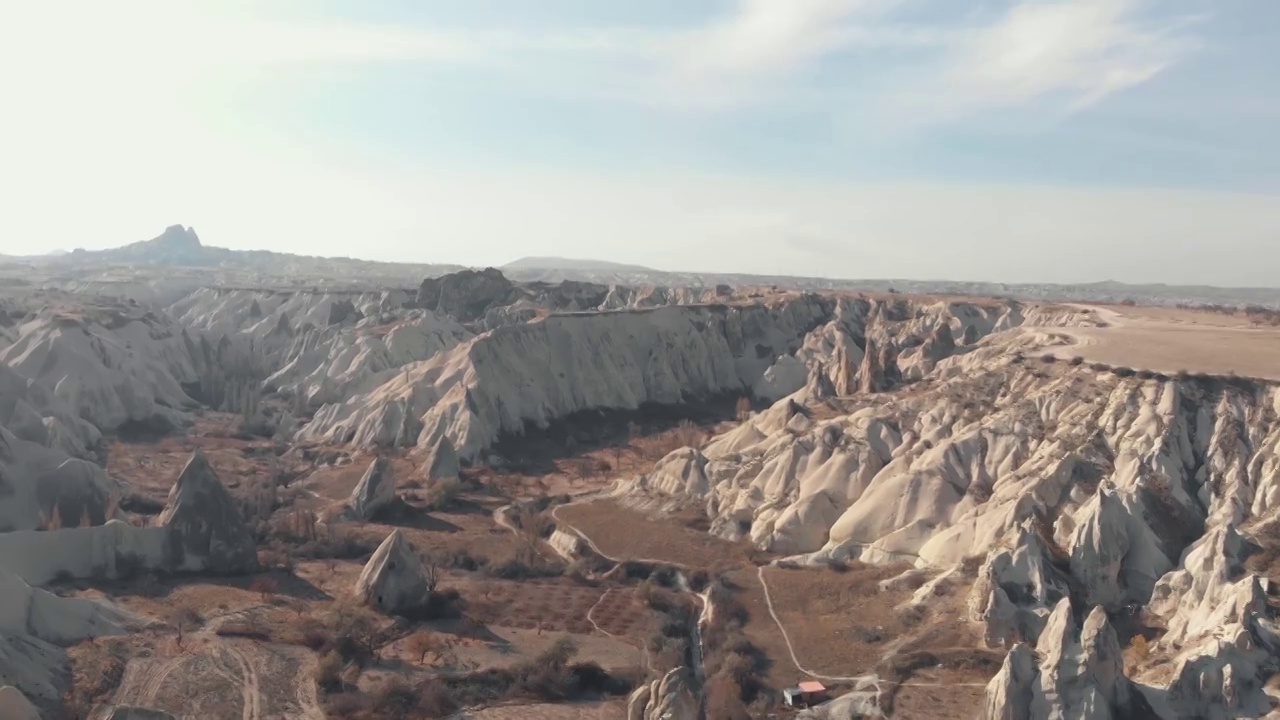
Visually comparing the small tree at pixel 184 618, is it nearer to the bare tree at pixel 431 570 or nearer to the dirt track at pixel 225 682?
the dirt track at pixel 225 682

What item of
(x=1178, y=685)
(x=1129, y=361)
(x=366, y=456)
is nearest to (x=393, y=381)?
(x=366, y=456)

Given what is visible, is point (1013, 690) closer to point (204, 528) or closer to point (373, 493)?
point (204, 528)

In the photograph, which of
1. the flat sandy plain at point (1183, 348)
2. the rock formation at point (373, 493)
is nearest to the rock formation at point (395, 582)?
the rock formation at point (373, 493)

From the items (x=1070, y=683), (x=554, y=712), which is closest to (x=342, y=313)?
(x=554, y=712)

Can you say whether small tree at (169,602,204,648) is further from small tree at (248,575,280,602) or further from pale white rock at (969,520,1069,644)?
pale white rock at (969,520,1069,644)

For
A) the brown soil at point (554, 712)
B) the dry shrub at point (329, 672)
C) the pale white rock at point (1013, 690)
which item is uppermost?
the pale white rock at point (1013, 690)
